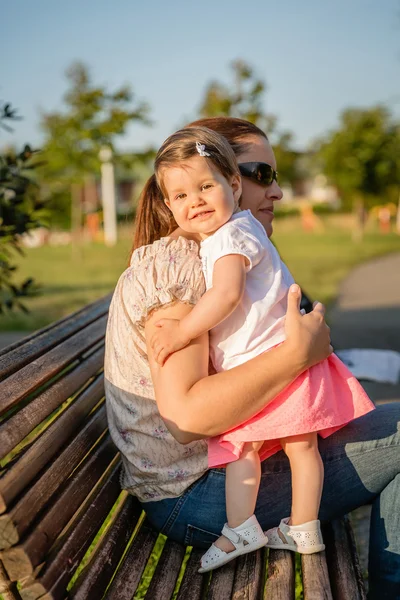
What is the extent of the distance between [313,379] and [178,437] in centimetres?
44

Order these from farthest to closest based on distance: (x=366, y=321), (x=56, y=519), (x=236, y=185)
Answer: (x=366, y=321) < (x=236, y=185) < (x=56, y=519)

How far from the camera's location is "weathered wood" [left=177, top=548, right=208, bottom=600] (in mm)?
1913

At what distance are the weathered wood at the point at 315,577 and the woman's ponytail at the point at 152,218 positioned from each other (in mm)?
1123

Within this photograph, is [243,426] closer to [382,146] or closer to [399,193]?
[382,146]

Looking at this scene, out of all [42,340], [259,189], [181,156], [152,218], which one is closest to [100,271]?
[259,189]

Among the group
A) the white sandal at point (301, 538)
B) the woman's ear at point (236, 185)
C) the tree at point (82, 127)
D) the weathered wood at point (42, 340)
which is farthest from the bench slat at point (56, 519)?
the tree at point (82, 127)

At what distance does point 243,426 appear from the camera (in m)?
1.99

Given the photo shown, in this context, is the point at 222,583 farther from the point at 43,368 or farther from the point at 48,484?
the point at 43,368

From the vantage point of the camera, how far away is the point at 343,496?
7.39 feet

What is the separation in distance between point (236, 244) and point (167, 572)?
3.22 feet

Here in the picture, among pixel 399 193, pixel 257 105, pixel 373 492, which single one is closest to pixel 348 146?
pixel 399 193

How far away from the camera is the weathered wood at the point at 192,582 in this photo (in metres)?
1.91

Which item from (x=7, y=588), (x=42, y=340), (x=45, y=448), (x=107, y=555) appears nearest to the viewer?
(x=7, y=588)

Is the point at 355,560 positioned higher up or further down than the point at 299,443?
further down
